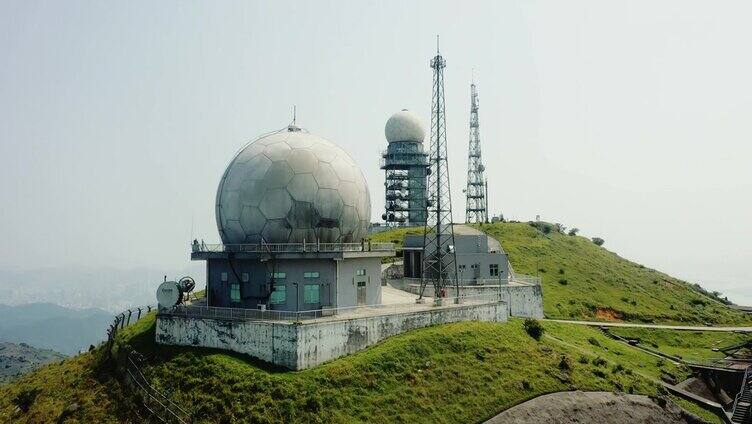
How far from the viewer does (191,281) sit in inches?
1457

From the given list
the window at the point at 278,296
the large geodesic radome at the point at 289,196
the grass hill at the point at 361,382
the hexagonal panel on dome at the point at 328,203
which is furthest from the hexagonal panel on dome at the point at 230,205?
the grass hill at the point at 361,382

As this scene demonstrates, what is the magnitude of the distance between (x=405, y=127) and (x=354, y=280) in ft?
186

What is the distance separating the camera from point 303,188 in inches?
1368

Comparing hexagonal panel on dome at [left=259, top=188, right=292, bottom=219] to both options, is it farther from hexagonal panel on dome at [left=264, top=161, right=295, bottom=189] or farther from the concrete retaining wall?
the concrete retaining wall

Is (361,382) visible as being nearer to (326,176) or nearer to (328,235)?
(328,235)

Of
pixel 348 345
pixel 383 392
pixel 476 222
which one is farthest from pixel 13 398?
pixel 476 222

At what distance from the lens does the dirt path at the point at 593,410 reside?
89.6ft

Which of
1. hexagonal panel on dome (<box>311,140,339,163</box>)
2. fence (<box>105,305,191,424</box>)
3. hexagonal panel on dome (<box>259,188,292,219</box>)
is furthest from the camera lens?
hexagonal panel on dome (<box>311,140,339,163</box>)

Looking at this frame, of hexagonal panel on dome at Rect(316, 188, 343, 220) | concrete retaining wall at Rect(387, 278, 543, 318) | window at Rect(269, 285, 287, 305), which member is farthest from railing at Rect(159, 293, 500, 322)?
concrete retaining wall at Rect(387, 278, 543, 318)

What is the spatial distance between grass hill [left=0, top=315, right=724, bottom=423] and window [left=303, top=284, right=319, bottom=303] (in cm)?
532

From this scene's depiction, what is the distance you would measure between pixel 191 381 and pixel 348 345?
29.5 feet

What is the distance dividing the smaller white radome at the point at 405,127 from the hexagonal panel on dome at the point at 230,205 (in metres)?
55.6

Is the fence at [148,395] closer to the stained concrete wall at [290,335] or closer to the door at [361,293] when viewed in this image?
the stained concrete wall at [290,335]

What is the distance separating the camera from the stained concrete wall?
28.1m
